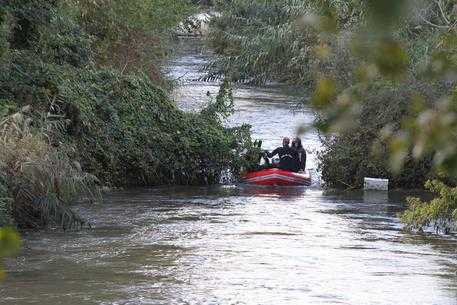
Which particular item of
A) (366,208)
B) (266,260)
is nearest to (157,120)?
(366,208)

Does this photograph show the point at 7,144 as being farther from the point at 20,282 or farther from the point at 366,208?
the point at 366,208

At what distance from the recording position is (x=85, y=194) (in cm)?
2069

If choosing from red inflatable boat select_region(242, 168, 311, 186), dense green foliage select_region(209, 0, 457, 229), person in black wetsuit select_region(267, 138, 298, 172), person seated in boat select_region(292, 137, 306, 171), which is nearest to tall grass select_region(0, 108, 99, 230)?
dense green foliage select_region(209, 0, 457, 229)

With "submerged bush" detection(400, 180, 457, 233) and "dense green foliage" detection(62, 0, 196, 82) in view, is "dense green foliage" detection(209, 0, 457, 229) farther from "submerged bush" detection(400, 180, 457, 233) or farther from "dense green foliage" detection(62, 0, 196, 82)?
"dense green foliage" detection(62, 0, 196, 82)

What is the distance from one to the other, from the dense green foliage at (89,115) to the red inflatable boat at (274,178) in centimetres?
64

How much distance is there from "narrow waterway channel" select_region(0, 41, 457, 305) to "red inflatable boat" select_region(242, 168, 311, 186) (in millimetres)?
2008

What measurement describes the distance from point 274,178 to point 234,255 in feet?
41.9

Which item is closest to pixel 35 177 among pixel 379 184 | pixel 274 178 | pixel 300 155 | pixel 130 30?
pixel 274 178

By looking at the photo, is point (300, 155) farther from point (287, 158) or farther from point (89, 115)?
point (89, 115)

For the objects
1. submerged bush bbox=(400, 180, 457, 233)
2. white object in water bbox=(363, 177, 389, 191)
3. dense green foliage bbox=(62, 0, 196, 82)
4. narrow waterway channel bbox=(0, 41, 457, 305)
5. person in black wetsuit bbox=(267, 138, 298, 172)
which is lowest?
narrow waterway channel bbox=(0, 41, 457, 305)

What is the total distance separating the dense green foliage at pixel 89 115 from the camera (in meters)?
18.4

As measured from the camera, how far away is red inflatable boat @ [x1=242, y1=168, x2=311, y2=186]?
29.4 m

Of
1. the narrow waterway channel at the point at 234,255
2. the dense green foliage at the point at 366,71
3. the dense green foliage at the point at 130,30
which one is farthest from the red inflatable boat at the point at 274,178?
the dense green foliage at the point at 130,30

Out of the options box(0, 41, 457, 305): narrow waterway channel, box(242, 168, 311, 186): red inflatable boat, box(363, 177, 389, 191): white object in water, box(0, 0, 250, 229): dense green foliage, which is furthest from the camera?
box(242, 168, 311, 186): red inflatable boat
